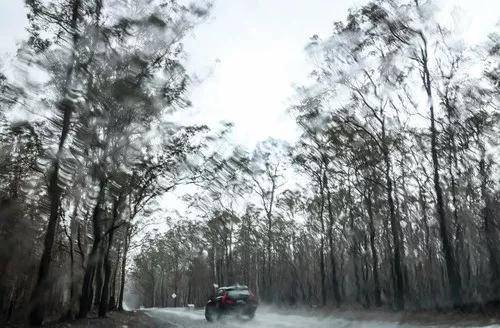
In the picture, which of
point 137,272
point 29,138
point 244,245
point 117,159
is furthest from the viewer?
point 137,272

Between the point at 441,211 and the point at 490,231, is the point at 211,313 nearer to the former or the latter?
the point at 441,211

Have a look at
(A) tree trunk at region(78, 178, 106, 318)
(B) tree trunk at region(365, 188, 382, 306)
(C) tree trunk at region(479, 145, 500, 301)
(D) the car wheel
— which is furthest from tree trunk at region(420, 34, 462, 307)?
(A) tree trunk at region(78, 178, 106, 318)

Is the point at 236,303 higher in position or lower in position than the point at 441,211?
lower

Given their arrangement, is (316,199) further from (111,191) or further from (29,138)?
(29,138)

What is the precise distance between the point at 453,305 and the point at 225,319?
31.1 feet

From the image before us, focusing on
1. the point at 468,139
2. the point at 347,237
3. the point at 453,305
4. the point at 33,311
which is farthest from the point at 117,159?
the point at 347,237

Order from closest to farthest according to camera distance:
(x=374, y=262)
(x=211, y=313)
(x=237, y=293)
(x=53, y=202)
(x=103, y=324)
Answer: (x=53, y=202), (x=103, y=324), (x=237, y=293), (x=211, y=313), (x=374, y=262)

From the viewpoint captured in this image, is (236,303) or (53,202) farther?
(236,303)

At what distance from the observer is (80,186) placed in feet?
68.3

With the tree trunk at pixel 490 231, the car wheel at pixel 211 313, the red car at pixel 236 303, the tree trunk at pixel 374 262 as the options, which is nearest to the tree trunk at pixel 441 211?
the tree trunk at pixel 490 231

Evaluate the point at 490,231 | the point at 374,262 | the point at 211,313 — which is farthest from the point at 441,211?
the point at 211,313

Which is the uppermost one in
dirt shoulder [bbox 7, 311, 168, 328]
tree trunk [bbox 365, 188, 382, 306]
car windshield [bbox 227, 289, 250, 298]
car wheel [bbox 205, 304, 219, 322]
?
tree trunk [bbox 365, 188, 382, 306]

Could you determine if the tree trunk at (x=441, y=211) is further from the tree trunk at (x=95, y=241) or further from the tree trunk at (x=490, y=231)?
the tree trunk at (x=95, y=241)

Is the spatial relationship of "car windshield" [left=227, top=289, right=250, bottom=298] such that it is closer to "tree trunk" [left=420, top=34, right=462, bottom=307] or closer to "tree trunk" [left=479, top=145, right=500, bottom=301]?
"tree trunk" [left=420, top=34, right=462, bottom=307]
